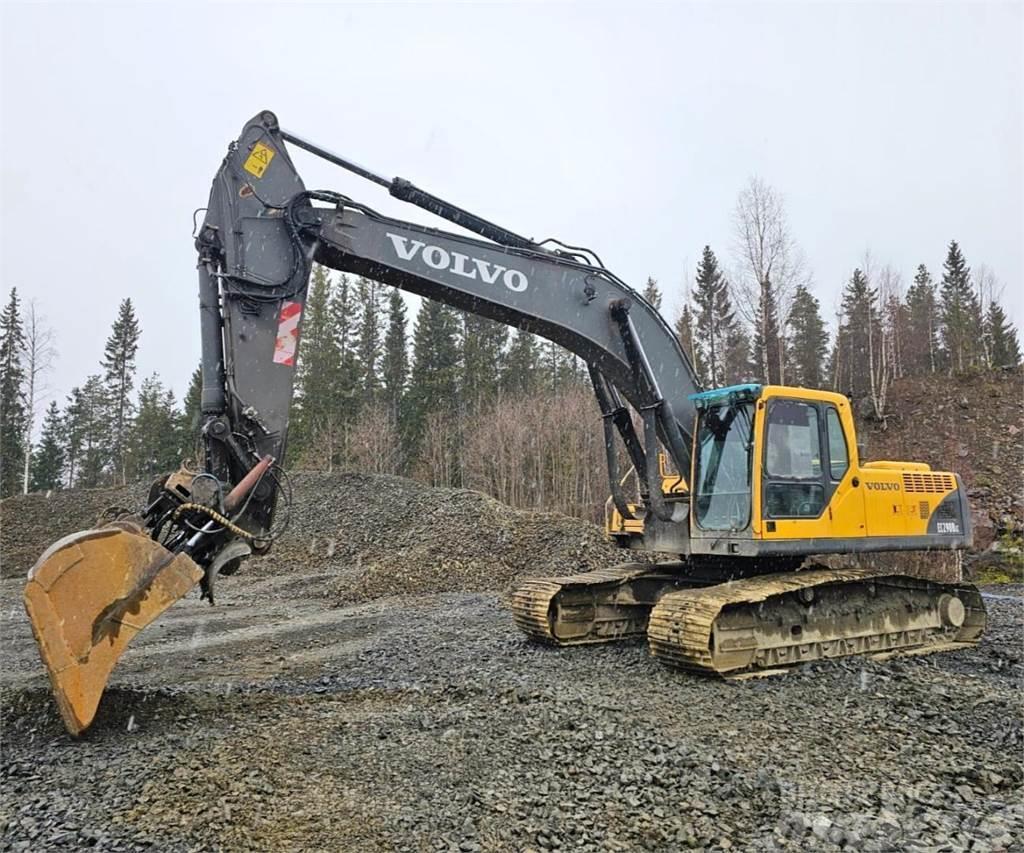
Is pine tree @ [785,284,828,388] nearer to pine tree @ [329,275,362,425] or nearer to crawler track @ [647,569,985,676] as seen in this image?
pine tree @ [329,275,362,425]

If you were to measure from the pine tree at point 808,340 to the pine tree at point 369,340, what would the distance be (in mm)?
21376

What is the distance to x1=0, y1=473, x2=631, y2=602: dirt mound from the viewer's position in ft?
45.3

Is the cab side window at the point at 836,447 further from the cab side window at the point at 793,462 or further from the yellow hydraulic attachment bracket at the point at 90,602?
the yellow hydraulic attachment bracket at the point at 90,602

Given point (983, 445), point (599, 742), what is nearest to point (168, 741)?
point (599, 742)

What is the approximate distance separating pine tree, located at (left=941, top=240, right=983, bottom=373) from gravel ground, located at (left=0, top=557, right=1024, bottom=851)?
3533cm

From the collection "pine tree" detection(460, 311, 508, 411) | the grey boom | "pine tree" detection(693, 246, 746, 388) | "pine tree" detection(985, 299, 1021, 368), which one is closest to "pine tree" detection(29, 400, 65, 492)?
"pine tree" detection(460, 311, 508, 411)

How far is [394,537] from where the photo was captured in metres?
17.7

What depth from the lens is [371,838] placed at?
3301 mm

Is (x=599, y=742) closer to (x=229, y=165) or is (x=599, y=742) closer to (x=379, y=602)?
(x=229, y=165)

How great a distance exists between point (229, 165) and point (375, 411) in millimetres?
27365

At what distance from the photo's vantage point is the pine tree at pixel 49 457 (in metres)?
40.7

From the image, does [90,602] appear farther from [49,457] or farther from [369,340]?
[49,457]

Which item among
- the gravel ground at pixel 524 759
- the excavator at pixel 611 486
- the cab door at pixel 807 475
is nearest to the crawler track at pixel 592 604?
the excavator at pixel 611 486

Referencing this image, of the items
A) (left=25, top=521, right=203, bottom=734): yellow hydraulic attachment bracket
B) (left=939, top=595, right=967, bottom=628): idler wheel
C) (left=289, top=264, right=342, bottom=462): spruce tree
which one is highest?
(left=289, top=264, right=342, bottom=462): spruce tree
